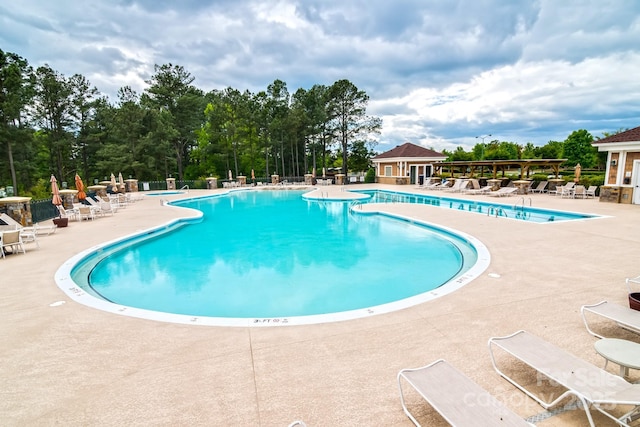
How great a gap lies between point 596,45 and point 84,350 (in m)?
19.9

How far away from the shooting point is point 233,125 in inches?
1348

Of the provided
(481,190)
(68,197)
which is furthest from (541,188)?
(68,197)

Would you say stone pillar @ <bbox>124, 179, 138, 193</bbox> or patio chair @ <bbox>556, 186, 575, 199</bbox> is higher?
stone pillar @ <bbox>124, 179, 138, 193</bbox>

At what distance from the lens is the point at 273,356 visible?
345cm

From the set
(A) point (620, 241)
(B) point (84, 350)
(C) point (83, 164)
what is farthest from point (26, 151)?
(A) point (620, 241)

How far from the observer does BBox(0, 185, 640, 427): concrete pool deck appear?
2.61m

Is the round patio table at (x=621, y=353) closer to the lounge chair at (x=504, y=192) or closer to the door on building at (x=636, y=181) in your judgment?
the door on building at (x=636, y=181)

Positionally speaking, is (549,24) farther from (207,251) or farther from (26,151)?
(26,151)

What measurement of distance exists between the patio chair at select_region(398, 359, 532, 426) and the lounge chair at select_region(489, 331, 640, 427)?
0.53 metres

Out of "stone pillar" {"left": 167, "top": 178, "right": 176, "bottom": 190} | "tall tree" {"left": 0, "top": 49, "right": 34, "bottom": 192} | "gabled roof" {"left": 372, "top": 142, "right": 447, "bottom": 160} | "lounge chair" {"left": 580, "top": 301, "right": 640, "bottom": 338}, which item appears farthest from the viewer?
"gabled roof" {"left": 372, "top": 142, "right": 447, "bottom": 160}

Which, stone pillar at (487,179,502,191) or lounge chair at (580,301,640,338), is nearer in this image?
lounge chair at (580,301,640,338)

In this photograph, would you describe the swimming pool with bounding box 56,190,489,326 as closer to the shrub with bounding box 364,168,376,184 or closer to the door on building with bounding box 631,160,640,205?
the door on building with bounding box 631,160,640,205

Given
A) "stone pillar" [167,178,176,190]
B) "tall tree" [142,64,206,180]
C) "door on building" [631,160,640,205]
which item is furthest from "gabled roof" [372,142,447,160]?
"tall tree" [142,64,206,180]

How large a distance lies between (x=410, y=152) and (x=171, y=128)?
24127mm
